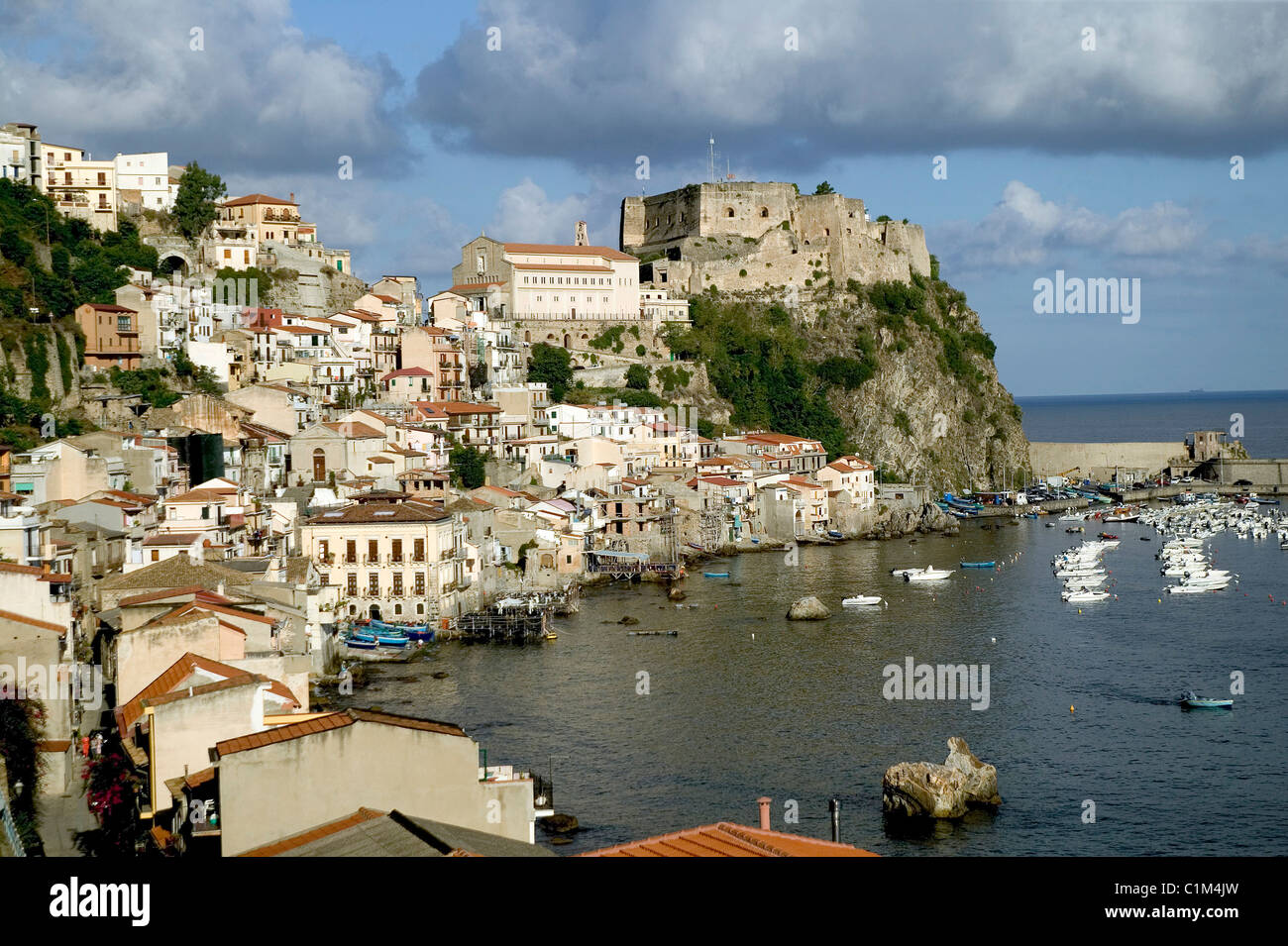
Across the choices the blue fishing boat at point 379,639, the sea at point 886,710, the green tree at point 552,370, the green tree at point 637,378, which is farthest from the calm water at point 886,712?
the green tree at point 637,378

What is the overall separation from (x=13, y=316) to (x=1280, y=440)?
126 m

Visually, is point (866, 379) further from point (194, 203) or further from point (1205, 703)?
point (1205, 703)

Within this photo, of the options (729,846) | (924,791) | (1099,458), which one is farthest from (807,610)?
(1099,458)

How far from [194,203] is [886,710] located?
41.3 metres

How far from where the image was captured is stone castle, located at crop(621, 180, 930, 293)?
78.2m

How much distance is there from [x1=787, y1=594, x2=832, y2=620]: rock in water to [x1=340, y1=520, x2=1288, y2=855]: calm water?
76 centimetres

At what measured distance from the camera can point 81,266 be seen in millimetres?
48688

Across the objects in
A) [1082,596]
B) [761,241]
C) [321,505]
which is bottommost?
[1082,596]

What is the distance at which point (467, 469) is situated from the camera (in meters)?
50.1

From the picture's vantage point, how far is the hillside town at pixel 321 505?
524 inches

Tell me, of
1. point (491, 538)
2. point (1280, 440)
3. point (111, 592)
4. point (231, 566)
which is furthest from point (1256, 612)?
point (1280, 440)

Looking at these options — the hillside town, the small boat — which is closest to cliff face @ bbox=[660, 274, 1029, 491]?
the hillside town

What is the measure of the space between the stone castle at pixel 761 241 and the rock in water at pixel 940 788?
56.1 meters

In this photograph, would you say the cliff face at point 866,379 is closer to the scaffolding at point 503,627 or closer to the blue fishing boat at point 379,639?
the scaffolding at point 503,627
